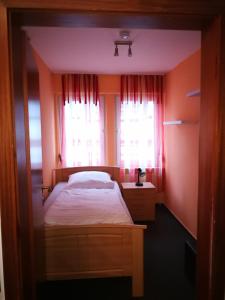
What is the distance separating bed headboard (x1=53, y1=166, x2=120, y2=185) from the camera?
163 inches

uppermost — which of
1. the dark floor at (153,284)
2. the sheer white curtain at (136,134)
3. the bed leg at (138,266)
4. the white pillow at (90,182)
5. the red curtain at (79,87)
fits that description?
the red curtain at (79,87)

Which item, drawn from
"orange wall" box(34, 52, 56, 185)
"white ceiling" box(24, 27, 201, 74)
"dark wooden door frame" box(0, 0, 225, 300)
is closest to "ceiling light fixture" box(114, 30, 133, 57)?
"white ceiling" box(24, 27, 201, 74)

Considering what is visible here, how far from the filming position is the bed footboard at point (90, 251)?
2.16 metres

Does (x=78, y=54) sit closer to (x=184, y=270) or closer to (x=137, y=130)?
(x=137, y=130)

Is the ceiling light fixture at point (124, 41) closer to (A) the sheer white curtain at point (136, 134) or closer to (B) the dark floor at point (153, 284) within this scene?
(A) the sheer white curtain at point (136, 134)

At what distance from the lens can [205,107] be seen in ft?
4.18

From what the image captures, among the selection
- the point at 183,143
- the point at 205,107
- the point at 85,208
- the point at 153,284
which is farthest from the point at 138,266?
the point at 183,143

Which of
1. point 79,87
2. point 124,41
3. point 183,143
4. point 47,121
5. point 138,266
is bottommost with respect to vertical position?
point 138,266

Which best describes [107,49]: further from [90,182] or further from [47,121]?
[90,182]

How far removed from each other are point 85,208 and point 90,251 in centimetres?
57

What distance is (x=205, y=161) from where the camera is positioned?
127 centimetres

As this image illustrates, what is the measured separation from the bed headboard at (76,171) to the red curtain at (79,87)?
118cm

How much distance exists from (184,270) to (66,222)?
135 cm

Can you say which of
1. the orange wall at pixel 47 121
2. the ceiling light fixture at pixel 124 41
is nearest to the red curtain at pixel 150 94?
the orange wall at pixel 47 121
